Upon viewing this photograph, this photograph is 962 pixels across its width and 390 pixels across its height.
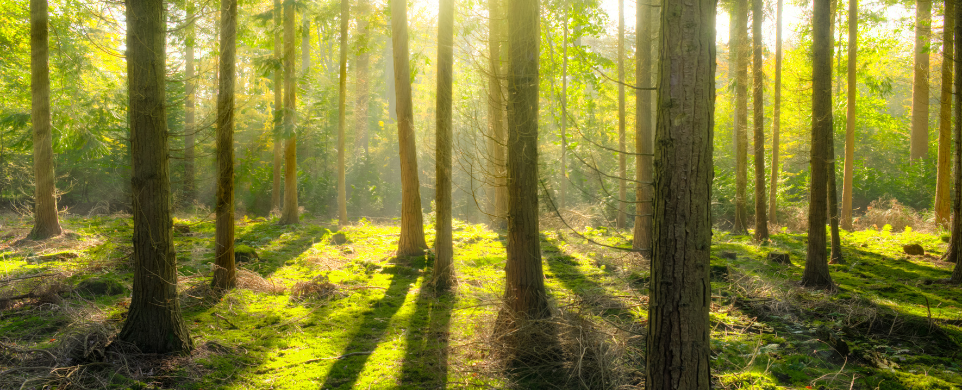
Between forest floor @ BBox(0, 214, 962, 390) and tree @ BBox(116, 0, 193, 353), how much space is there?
0.32 metres

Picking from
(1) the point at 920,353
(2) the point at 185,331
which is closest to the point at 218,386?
(2) the point at 185,331

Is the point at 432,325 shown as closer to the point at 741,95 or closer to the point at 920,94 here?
the point at 741,95

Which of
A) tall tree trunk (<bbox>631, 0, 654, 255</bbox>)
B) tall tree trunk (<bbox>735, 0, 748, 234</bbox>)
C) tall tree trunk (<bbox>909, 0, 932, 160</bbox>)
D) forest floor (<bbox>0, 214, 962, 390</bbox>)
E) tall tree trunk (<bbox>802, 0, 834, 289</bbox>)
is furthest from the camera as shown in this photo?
tall tree trunk (<bbox>909, 0, 932, 160</bbox>)

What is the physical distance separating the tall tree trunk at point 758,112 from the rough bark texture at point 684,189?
9951mm

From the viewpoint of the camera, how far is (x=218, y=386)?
162 inches

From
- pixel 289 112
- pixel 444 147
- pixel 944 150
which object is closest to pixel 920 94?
pixel 944 150

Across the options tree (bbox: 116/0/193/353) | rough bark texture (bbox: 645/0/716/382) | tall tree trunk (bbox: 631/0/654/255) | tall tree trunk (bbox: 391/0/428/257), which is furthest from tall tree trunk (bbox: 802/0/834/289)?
tree (bbox: 116/0/193/353)

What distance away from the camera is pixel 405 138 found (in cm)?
916

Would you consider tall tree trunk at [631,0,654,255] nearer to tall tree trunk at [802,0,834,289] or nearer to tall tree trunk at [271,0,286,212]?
tall tree trunk at [802,0,834,289]

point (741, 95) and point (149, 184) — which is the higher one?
point (741, 95)

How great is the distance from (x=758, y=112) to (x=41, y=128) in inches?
667

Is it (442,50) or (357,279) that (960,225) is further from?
(357,279)

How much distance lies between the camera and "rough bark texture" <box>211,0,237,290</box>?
650 cm

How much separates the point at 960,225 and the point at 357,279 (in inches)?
404
